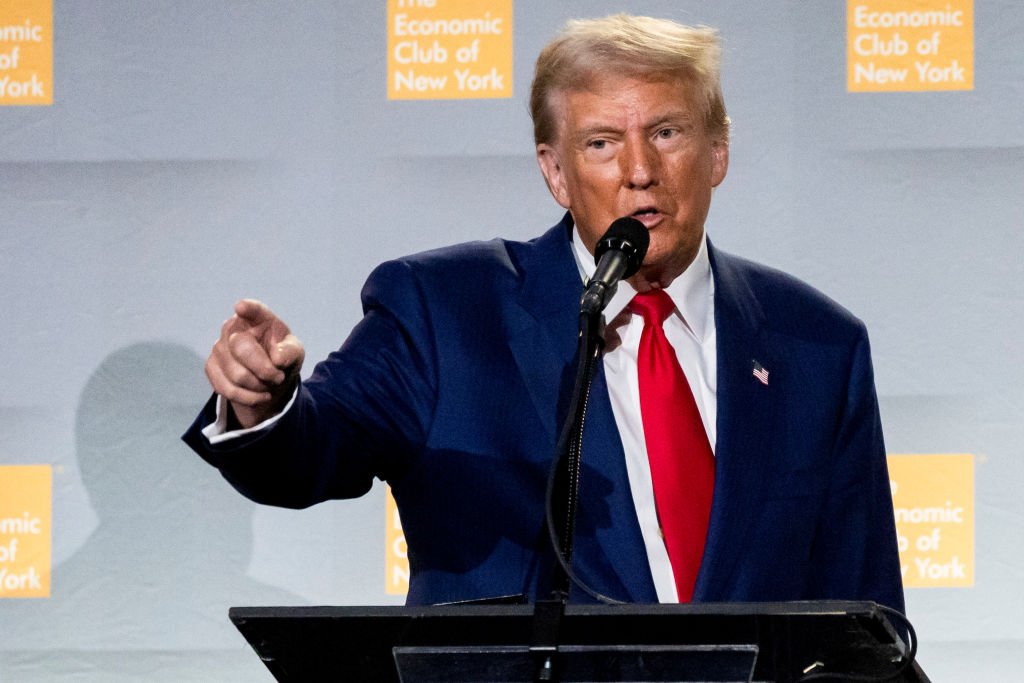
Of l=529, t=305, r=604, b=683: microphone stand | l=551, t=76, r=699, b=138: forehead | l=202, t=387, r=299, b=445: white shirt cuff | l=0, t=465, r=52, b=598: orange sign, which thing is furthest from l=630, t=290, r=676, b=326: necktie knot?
l=0, t=465, r=52, b=598: orange sign

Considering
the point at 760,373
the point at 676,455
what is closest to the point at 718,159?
the point at 760,373

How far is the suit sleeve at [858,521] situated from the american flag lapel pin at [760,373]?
0.15m

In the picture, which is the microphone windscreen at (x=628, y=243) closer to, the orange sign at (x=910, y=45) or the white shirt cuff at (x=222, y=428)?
the white shirt cuff at (x=222, y=428)

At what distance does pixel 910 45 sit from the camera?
2.62 meters

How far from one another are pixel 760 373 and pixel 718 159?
1.23ft

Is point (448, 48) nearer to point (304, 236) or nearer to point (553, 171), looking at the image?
point (304, 236)

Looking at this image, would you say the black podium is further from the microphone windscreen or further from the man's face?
the man's face

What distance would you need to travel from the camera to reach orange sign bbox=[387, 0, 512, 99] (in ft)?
8.63

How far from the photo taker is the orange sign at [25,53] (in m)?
2.65

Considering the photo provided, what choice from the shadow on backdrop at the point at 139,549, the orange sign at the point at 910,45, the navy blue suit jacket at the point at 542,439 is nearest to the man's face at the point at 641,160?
the navy blue suit jacket at the point at 542,439

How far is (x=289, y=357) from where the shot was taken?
114 cm

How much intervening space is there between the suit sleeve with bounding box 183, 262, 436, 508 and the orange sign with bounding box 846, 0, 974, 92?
134 centimetres

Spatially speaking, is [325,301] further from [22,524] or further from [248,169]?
[22,524]

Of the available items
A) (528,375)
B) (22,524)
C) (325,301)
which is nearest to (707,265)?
(528,375)
